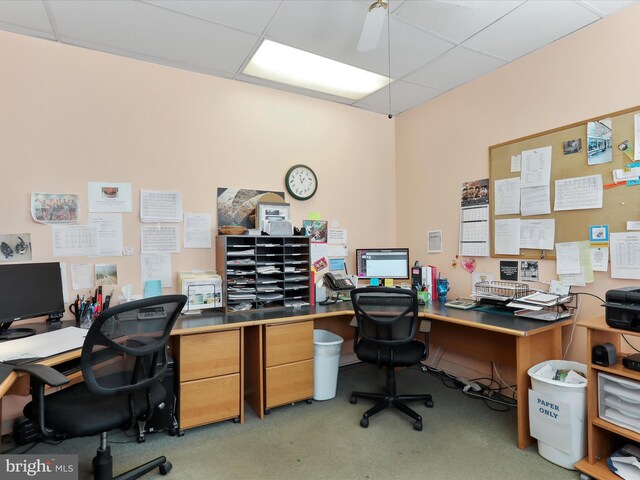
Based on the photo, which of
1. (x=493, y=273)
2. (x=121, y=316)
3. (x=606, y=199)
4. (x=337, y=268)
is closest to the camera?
(x=121, y=316)

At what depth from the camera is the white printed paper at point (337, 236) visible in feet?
11.7

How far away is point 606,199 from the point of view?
2.27m

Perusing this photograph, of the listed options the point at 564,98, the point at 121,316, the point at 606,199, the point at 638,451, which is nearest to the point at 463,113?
the point at 564,98

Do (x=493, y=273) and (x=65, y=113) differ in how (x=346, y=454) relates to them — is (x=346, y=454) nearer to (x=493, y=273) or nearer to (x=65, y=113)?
(x=493, y=273)

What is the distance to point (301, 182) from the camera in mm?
3383

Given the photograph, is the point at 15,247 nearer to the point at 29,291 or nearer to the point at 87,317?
the point at 29,291

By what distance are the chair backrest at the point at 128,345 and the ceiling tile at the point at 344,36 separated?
189 centimetres

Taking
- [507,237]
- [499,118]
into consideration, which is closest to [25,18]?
[499,118]

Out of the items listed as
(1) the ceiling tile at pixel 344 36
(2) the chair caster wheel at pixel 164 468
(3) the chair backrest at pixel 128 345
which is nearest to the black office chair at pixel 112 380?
(3) the chair backrest at pixel 128 345

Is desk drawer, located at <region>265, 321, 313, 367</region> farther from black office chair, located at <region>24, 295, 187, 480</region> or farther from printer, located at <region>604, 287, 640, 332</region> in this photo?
printer, located at <region>604, 287, 640, 332</region>

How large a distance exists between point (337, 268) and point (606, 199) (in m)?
2.22

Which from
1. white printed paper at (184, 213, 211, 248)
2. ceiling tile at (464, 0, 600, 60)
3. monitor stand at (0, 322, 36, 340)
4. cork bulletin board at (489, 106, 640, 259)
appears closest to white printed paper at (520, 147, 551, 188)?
cork bulletin board at (489, 106, 640, 259)

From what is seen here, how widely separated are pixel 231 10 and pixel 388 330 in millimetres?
2336

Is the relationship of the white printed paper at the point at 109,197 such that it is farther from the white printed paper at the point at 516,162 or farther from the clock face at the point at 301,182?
the white printed paper at the point at 516,162
